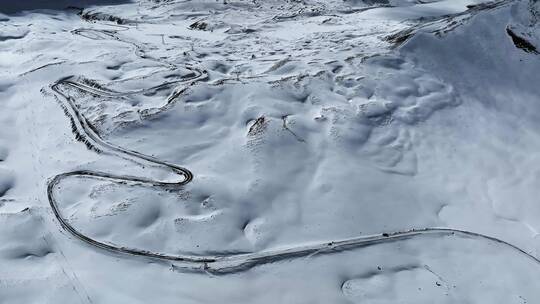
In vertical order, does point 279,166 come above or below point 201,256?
above

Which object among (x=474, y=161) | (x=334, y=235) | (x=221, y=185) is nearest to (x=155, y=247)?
(x=221, y=185)

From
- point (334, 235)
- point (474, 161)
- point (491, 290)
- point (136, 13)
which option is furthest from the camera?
point (136, 13)

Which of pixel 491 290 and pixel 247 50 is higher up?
pixel 247 50

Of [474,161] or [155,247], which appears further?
[474,161]

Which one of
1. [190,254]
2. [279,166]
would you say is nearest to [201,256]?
[190,254]

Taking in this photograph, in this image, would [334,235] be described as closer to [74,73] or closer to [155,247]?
[155,247]

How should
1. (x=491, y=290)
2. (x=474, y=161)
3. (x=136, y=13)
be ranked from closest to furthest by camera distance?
1. (x=491, y=290)
2. (x=474, y=161)
3. (x=136, y=13)

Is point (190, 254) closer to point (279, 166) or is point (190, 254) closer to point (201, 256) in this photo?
point (201, 256)
